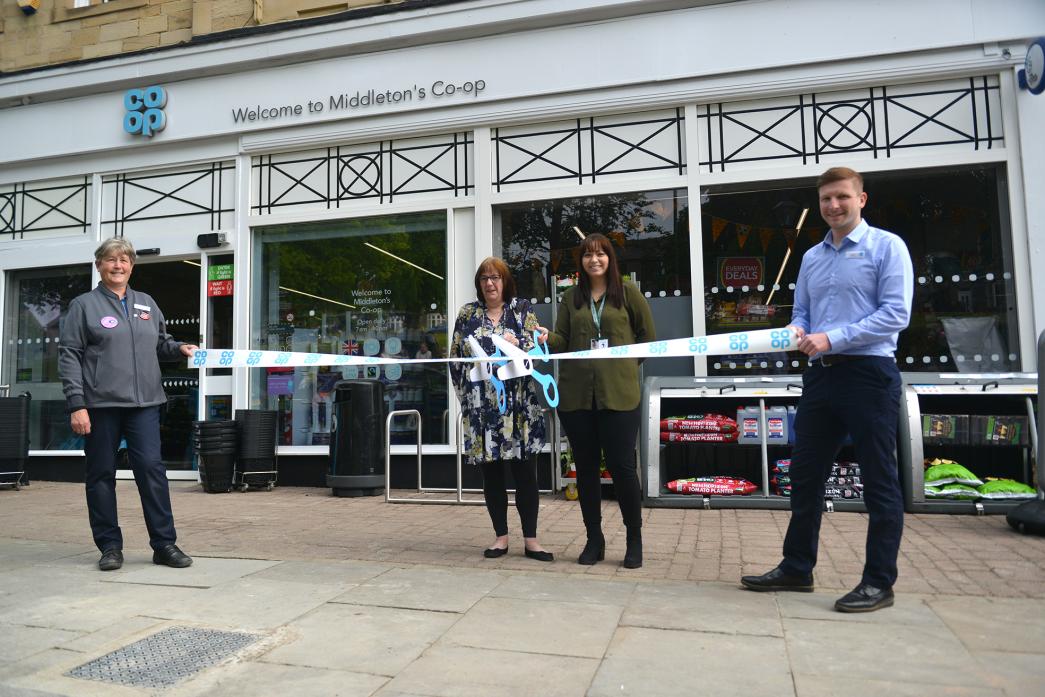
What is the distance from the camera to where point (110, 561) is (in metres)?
4.51

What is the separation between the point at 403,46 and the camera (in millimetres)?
8859

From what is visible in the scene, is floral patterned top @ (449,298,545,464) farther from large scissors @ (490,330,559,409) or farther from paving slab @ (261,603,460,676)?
paving slab @ (261,603,460,676)

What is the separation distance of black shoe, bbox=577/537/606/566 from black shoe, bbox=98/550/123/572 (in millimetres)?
2698

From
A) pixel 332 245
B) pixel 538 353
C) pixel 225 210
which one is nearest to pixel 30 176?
pixel 225 210

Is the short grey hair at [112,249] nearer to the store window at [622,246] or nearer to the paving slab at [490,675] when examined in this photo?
the paving slab at [490,675]

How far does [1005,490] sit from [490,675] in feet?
17.3

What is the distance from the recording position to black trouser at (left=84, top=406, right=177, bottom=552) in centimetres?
456

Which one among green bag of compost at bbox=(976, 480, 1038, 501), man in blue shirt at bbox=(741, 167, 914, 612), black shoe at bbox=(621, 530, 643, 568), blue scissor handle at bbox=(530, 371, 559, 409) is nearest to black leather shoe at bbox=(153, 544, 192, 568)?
blue scissor handle at bbox=(530, 371, 559, 409)

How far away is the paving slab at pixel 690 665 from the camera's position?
2.60 meters

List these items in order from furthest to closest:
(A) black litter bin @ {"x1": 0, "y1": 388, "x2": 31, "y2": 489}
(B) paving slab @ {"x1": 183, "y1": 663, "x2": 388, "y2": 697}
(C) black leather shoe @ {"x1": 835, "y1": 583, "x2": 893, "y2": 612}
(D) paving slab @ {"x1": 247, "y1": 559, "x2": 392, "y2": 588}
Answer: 1. (A) black litter bin @ {"x1": 0, "y1": 388, "x2": 31, "y2": 489}
2. (D) paving slab @ {"x1": 247, "y1": 559, "x2": 392, "y2": 588}
3. (C) black leather shoe @ {"x1": 835, "y1": 583, "x2": 893, "y2": 612}
4. (B) paving slab @ {"x1": 183, "y1": 663, "x2": 388, "y2": 697}

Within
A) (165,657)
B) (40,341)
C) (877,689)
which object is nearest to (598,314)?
(877,689)

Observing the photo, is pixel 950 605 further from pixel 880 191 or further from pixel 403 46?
pixel 403 46

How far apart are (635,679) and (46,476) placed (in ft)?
32.0

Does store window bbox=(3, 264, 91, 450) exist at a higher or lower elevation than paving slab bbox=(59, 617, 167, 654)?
higher
